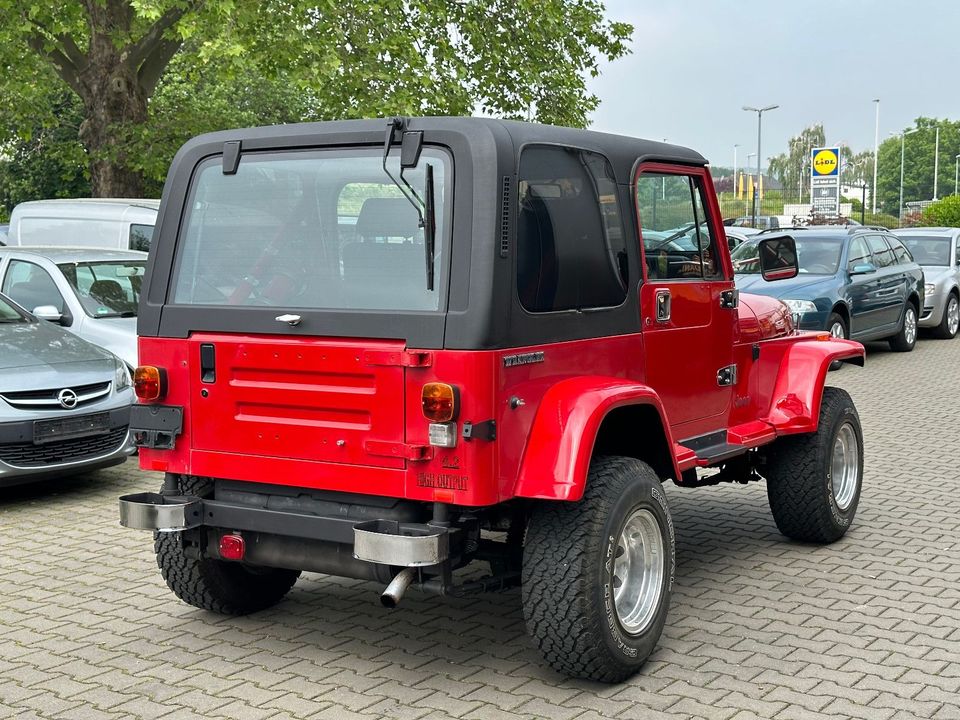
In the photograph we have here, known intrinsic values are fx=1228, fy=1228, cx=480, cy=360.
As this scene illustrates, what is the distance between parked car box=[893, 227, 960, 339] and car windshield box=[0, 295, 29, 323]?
13.8 metres

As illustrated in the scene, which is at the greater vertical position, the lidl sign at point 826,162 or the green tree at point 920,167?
the green tree at point 920,167

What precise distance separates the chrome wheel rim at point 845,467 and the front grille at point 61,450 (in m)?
4.85

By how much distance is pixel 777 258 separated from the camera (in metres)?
6.50

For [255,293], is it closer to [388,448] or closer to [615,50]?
[388,448]

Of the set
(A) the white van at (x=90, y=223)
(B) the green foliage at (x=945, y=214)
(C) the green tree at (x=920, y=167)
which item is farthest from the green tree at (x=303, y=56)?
(C) the green tree at (x=920, y=167)

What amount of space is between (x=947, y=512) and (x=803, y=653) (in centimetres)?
314

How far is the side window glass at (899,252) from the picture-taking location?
17.8 meters

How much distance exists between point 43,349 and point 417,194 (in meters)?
5.13

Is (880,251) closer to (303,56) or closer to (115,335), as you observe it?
(303,56)

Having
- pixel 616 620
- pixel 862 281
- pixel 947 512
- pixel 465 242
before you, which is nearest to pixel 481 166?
pixel 465 242

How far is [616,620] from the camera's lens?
4734 millimetres

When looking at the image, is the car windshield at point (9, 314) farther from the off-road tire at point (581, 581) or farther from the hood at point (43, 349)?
the off-road tire at point (581, 581)

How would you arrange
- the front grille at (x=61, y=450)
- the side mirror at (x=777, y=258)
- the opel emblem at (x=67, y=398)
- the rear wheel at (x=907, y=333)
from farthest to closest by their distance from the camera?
the rear wheel at (x=907, y=333)
the opel emblem at (x=67, y=398)
the front grille at (x=61, y=450)
the side mirror at (x=777, y=258)

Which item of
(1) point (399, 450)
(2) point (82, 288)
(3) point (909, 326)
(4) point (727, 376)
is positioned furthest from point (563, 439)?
(3) point (909, 326)
